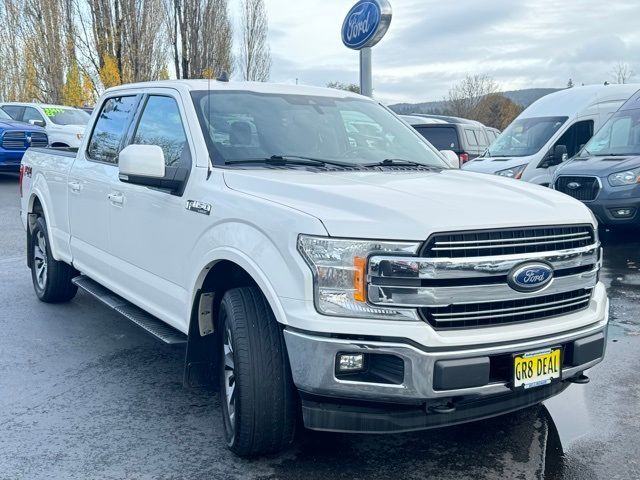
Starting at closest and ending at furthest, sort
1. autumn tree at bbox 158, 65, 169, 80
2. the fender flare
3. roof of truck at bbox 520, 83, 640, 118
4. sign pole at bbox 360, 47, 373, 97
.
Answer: the fender flare, sign pole at bbox 360, 47, 373, 97, roof of truck at bbox 520, 83, 640, 118, autumn tree at bbox 158, 65, 169, 80

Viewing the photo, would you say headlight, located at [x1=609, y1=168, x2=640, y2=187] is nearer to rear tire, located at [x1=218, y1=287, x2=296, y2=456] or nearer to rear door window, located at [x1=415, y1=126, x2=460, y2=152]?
rear tire, located at [x1=218, y1=287, x2=296, y2=456]

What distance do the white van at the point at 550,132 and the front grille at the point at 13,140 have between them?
10926mm

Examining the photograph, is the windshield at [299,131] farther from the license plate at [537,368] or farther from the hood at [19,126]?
the hood at [19,126]

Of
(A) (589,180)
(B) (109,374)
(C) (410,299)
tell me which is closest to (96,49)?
(A) (589,180)

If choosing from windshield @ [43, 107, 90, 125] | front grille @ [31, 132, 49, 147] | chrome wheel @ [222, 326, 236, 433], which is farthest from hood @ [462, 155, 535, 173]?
windshield @ [43, 107, 90, 125]

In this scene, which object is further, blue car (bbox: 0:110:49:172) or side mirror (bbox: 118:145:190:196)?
blue car (bbox: 0:110:49:172)

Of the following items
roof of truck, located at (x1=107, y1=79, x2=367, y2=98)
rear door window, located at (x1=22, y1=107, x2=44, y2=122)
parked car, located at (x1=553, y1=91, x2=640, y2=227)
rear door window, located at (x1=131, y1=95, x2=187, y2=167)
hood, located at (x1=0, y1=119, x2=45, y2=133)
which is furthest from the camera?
rear door window, located at (x1=22, y1=107, x2=44, y2=122)

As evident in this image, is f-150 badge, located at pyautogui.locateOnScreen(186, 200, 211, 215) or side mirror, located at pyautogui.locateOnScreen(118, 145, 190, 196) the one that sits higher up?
side mirror, located at pyautogui.locateOnScreen(118, 145, 190, 196)

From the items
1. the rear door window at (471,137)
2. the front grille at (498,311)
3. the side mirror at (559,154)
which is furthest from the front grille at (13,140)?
the front grille at (498,311)

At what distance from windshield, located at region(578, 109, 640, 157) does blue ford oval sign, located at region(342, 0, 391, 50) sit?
353 centimetres

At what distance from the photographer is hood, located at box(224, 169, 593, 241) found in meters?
3.03

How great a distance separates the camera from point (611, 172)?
31.0ft

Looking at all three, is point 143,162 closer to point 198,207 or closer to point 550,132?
point 198,207

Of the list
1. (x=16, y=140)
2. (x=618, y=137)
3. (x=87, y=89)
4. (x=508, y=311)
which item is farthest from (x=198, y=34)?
(x=508, y=311)
